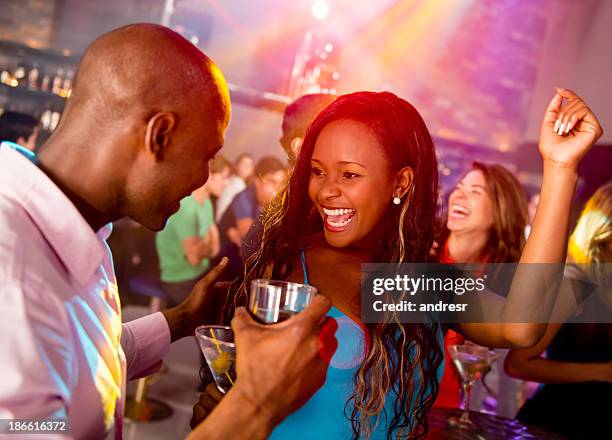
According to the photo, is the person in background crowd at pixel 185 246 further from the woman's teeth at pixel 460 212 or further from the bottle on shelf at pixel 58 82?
the bottle on shelf at pixel 58 82

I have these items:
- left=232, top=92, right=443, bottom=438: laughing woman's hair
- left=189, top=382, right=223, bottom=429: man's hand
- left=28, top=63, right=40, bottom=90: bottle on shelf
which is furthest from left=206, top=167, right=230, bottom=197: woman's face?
left=189, top=382, right=223, bottom=429: man's hand

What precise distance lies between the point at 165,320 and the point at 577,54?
23.0ft

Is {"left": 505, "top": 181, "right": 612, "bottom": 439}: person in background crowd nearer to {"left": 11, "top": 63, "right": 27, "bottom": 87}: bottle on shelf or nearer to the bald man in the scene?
the bald man

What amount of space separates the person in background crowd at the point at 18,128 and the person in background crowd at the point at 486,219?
3.21 meters

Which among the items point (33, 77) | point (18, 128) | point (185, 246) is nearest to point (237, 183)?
point (185, 246)

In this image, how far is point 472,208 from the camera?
324cm

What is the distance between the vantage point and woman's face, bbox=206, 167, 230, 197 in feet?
15.5

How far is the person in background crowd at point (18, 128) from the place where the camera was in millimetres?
4527

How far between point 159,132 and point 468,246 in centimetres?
256

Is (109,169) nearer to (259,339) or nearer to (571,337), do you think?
(259,339)

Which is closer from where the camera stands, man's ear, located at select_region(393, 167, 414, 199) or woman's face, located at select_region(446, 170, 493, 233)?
man's ear, located at select_region(393, 167, 414, 199)

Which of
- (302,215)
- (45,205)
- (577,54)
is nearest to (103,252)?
(45,205)

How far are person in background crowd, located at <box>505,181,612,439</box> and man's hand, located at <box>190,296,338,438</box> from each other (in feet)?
5.54

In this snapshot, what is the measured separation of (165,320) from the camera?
1.52 meters
